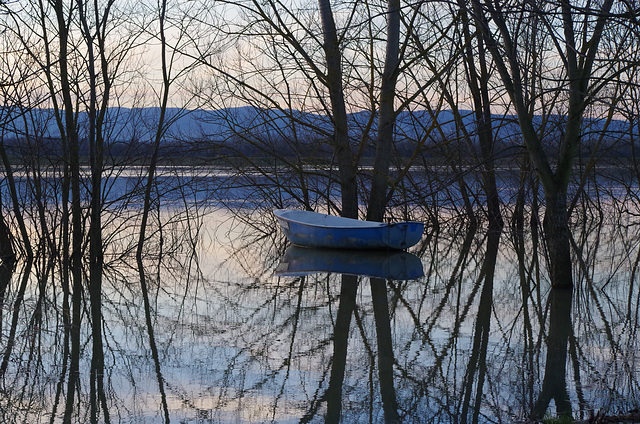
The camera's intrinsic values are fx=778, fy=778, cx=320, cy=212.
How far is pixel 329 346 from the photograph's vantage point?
22.2 ft

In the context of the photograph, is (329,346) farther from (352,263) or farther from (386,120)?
(386,120)

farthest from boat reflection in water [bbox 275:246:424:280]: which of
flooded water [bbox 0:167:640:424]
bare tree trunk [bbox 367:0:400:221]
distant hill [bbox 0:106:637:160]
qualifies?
distant hill [bbox 0:106:637:160]

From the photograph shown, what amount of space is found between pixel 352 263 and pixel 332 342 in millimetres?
5537

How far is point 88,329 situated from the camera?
7594 mm

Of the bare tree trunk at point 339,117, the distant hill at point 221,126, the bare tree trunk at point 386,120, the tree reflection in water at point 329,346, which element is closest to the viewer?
the tree reflection in water at point 329,346

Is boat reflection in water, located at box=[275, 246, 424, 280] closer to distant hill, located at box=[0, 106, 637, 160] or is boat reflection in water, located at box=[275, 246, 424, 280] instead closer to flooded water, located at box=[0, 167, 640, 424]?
flooded water, located at box=[0, 167, 640, 424]

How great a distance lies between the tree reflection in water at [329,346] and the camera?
5121 millimetres

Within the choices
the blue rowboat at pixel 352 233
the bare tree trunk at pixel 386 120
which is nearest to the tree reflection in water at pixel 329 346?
the blue rowboat at pixel 352 233

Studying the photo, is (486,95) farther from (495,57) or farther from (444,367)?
(444,367)

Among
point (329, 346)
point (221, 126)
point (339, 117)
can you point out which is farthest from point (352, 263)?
point (329, 346)

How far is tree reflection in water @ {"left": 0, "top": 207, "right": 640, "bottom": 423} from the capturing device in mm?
5121

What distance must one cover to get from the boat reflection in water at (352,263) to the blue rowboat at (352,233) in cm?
17

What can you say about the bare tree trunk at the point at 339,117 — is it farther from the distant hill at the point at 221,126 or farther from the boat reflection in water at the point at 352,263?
the boat reflection in water at the point at 352,263

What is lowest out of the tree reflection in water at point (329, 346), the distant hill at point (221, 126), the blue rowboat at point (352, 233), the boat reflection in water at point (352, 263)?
the tree reflection in water at point (329, 346)
